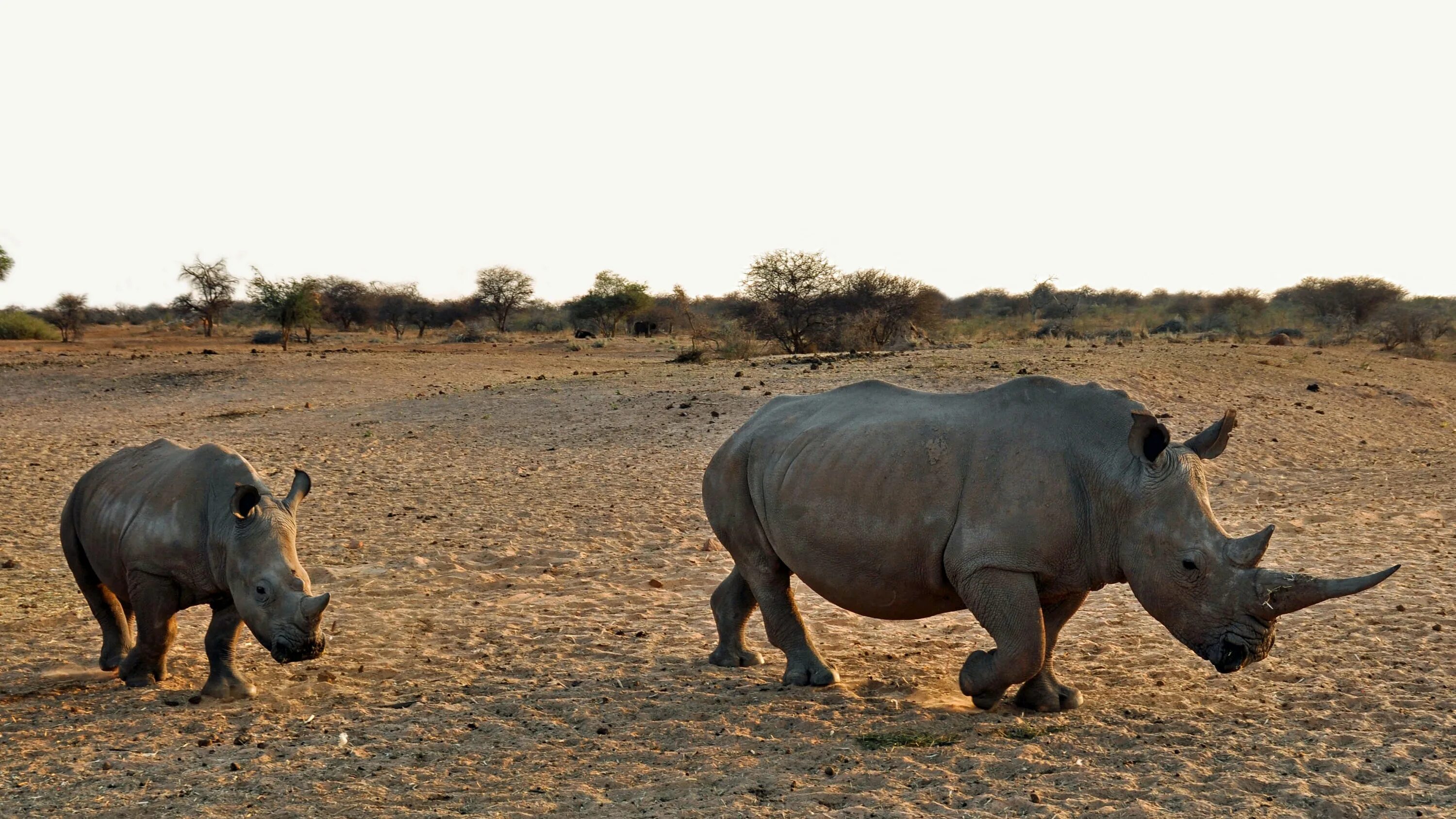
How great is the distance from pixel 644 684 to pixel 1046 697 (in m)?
2.34

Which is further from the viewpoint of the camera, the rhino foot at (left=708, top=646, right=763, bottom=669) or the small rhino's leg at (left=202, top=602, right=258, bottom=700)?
the rhino foot at (left=708, top=646, right=763, bottom=669)

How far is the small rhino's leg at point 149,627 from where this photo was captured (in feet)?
23.9

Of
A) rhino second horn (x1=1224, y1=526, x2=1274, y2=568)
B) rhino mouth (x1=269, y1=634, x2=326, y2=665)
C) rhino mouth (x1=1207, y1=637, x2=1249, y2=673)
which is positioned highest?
rhino second horn (x1=1224, y1=526, x2=1274, y2=568)

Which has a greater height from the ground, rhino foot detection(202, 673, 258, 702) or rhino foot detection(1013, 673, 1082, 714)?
rhino foot detection(1013, 673, 1082, 714)

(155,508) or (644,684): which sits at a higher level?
(155,508)

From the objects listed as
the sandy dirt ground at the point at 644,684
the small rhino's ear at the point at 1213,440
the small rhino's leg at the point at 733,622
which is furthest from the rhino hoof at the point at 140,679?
A: the small rhino's ear at the point at 1213,440

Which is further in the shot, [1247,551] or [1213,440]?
[1213,440]

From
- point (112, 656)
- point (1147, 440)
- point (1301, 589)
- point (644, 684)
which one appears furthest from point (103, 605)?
point (1301, 589)

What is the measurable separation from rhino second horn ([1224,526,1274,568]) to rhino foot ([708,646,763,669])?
3.08 m

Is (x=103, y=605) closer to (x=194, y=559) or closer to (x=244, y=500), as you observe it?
(x=194, y=559)

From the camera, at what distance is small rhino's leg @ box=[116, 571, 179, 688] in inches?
287

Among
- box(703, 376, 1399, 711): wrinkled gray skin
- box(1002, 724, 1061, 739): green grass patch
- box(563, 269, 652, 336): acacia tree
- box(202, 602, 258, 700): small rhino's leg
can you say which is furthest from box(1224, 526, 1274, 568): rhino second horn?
box(563, 269, 652, 336): acacia tree

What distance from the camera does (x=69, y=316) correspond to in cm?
4409

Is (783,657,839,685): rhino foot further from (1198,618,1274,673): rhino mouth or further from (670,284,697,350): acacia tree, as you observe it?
(670,284,697,350): acacia tree
